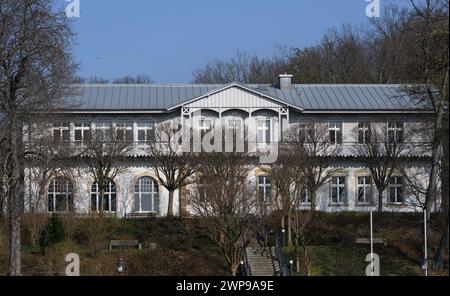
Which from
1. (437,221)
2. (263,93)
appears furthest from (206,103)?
(437,221)

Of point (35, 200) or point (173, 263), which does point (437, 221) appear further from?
point (35, 200)

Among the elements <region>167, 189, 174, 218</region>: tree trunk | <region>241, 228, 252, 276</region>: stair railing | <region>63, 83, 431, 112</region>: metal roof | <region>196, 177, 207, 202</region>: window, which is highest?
<region>63, 83, 431, 112</region>: metal roof

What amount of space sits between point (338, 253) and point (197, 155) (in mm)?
9058

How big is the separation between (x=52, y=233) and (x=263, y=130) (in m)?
16.7

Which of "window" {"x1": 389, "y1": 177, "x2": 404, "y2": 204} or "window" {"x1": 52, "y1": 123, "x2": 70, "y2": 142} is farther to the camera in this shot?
"window" {"x1": 389, "y1": 177, "x2": 404, "y2": 204}

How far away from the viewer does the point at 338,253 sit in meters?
→ 32.8

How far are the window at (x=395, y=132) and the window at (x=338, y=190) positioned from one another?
157 inches

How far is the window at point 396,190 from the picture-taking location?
44.2 meters

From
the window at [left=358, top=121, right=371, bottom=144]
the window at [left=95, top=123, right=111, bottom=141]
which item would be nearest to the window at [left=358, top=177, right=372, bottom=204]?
the window at [left=358, top=121, right=371, bottom=144]

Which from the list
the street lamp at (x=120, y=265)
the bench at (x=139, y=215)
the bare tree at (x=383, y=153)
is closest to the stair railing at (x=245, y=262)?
the street lamp at (x=120, y=265)

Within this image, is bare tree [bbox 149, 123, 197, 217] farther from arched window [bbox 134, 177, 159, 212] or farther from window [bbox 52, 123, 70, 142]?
window [bbox 52, 123, 70, 142]

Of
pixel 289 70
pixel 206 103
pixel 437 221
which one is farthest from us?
pixel 289 70

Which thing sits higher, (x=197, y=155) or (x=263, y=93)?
(x=263, y=93)

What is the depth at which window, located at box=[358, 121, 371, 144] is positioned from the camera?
44.8m
